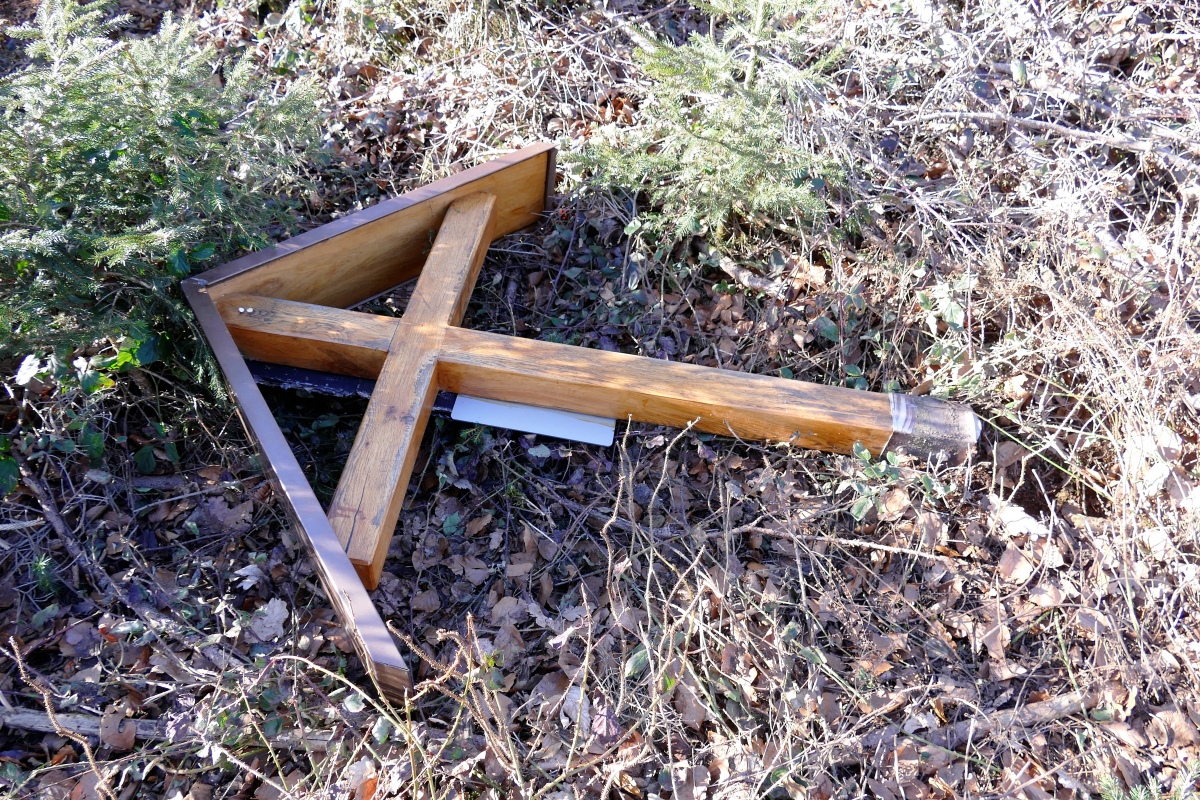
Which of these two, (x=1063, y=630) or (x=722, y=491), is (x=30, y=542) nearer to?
(x=722, y=491)

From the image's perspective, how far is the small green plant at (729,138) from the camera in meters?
2.51

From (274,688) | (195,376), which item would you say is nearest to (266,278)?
(195,376)

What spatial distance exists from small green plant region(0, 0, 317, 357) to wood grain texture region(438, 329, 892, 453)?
0.80 metres

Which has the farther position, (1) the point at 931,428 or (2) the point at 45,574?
(1) the point at 931,428

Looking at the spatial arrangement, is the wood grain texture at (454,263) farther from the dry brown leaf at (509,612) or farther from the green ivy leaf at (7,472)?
the green ivy leaf at (7,472)

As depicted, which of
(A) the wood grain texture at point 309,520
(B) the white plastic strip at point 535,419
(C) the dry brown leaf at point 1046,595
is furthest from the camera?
(B) the white plastic strip at point 535,419

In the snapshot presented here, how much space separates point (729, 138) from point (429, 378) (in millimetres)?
1249

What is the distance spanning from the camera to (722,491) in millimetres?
2395

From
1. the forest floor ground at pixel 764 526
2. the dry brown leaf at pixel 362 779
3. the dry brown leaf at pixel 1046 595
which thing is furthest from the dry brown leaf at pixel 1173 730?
the dry brown leaf at pixel 362 779

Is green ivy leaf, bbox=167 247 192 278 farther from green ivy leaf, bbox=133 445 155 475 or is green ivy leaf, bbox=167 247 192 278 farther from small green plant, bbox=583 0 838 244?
small green plant, bbox=583 0 838 244

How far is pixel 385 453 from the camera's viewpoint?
212 cm

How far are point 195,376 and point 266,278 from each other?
0.37 m

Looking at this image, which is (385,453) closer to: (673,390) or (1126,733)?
(673,390)

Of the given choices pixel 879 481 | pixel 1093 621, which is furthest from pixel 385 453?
pixel 1093 621
